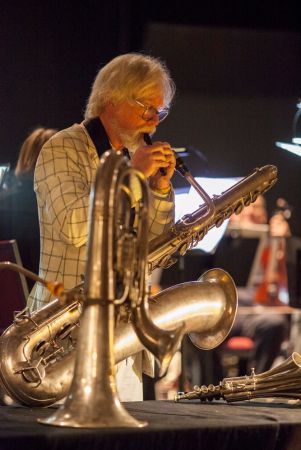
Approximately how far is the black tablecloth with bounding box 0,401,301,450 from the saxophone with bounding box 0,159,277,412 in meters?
0.11

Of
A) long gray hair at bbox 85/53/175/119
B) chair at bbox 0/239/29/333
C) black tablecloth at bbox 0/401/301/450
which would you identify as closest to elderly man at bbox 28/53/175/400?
long gray hair at bbox 85/53/175/119

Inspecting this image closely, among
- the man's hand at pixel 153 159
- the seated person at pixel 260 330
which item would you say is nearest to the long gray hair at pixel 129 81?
the man's hand at pixel 153 159

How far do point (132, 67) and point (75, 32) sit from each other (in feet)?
6.09

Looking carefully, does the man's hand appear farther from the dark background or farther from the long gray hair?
the dark background

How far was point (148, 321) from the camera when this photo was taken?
194cm

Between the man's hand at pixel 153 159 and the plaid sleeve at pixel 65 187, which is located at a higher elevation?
the man's hand at pixel 153 159

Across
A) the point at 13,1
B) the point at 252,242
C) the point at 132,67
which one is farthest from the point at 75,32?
the point at 252,242

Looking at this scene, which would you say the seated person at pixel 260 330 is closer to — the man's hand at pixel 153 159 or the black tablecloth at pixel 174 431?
the man's hand at pixel 153 159

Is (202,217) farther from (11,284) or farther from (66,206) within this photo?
(11,284)

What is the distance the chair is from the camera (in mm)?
3164

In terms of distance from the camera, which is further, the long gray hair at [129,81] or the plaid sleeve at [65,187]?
the long gray hair at [129,81]

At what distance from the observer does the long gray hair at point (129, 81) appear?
9.41 ft

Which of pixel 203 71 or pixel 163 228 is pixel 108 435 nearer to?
pixel 163 228

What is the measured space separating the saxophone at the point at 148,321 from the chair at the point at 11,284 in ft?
1.90
